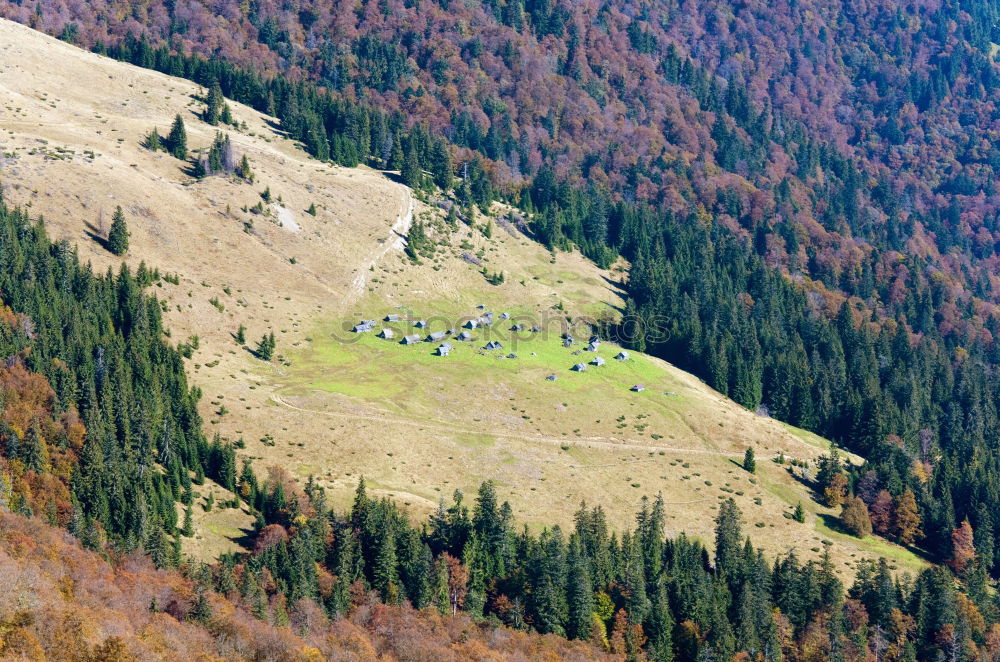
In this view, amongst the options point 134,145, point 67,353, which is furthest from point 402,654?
point 134,145

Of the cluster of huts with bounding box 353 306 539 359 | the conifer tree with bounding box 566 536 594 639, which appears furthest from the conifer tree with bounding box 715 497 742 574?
the cluster of huts with bounding box 353 306 539 359

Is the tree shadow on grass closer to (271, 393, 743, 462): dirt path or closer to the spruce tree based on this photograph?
the spruce tree

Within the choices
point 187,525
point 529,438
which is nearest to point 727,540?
point 529,438

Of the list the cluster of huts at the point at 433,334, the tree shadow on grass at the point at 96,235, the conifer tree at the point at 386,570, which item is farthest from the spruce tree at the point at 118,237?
the conifer tree at the point at 386,570

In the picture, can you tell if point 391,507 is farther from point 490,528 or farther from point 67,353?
point 67,353

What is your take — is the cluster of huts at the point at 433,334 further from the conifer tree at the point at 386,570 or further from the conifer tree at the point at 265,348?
the conifer tree at the point at 386,570
